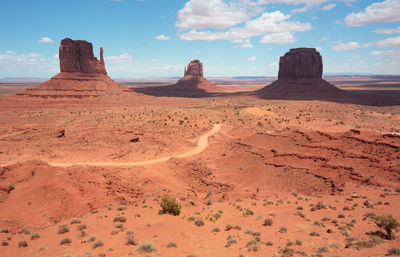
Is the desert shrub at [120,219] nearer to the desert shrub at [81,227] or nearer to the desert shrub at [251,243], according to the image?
the desert shrub at [81,227]

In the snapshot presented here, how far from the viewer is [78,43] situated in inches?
2955

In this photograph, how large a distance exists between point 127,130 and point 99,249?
24430 mm

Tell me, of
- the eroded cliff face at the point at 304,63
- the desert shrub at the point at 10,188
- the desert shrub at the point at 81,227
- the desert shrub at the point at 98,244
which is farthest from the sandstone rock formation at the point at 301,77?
the desert shrub at the point at 98,244

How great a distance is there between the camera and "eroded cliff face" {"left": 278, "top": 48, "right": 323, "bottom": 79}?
95938mm

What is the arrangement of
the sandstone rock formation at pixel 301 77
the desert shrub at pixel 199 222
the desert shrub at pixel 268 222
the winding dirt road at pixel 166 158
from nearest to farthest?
the desert shrub at pixel 268 222, the desert shrub at pixel 199 222, the winding dirt road at pixel 166 158, the sandstone rock formation at pixel 301 77

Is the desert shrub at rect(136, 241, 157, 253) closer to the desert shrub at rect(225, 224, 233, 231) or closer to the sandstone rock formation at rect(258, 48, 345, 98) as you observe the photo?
the desert shrub at rect(225, 224, 233, 231)

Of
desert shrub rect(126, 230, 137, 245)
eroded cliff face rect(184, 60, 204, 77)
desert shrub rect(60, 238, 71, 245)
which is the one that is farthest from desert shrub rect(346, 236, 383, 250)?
eroded cliff face rect(184, 60, 204, 77)

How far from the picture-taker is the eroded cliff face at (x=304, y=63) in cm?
9594

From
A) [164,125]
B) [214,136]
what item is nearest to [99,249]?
[214,136]

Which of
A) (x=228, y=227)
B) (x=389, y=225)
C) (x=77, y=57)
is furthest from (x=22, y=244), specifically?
(x=77, y=57)

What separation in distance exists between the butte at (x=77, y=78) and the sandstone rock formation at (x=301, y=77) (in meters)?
57.5

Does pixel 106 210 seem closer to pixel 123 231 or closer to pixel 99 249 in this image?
pixel 123 231

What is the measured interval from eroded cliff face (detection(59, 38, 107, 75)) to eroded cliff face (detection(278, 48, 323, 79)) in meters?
72.6

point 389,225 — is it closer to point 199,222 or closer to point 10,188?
point 199,222
